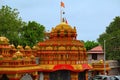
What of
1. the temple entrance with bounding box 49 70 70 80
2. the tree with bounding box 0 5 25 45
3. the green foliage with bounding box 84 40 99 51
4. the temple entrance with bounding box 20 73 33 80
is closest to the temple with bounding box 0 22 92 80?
the temple entrance with bounding box 49 70 70 80

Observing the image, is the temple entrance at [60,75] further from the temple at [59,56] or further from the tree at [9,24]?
the tree at [9,24]

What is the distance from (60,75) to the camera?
29203 millimetres

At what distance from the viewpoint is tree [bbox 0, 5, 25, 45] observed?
46344 millimetres

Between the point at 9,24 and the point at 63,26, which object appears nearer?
the point at 63,26

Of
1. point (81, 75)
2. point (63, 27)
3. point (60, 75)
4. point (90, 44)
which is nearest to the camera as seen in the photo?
point (60, 75)

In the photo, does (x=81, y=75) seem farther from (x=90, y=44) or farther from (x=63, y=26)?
(x=90, y=44)

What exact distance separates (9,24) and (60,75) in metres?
19.0

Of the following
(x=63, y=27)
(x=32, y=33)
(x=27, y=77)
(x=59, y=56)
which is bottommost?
(x=27, y=77)

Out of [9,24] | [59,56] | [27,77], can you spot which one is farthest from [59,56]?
[9,24]

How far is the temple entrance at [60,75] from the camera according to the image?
1144 inches

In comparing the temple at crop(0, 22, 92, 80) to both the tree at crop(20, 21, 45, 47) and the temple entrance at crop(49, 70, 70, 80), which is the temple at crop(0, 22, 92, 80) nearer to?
the temple entrance at crop(49, 70, 70, 80)

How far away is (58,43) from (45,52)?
118 cm

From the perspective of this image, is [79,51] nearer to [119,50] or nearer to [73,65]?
[73,65]

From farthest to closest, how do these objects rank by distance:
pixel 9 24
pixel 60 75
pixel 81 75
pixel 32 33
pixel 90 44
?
pixel 90 44
pixel 32 33
pixel 9 24
pixel 81 75
pixel 60 75
